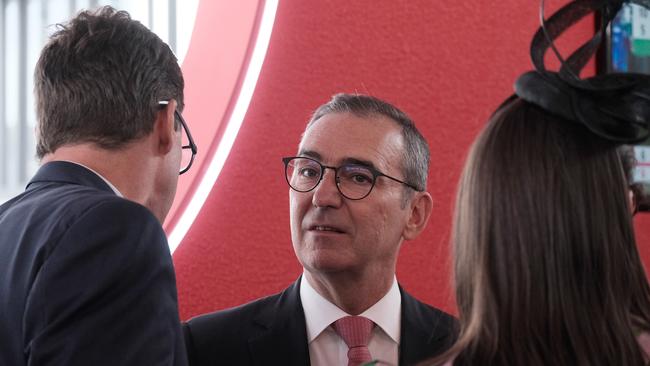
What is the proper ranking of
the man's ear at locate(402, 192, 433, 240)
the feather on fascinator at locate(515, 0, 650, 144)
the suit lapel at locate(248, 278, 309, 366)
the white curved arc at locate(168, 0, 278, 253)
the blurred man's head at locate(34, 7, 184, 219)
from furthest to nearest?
1. the white curved arc at locate(168, 0, 278, 253)
2. the man's ear at locate(402, 192, 433, 240)
3. the suit lapel at locate(248, 278, 309, 366)
4. the blurred man's head at locate(34, 7, 184, 219)
5. the feather on fascinator at locate(515, 0, 650, 144)

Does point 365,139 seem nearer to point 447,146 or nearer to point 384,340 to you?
point 384,340

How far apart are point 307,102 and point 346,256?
0.48 m

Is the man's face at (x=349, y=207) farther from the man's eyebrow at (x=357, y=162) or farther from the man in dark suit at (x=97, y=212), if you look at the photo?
the man in dark suit at (x=97, y=212)

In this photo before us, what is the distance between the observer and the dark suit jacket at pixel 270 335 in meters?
1.60

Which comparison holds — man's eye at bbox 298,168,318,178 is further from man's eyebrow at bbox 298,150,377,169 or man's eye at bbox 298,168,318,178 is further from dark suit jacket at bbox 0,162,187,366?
dark suit jacket at bbox 0,162,187,366

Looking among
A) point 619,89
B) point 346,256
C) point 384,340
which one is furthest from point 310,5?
point 619,89

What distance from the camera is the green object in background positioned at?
2.26 m

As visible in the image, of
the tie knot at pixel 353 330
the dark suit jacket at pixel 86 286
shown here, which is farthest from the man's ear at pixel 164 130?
the tie knot at pixel 353 330

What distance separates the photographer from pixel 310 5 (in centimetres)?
201

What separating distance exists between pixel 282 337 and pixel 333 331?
3.5 inches

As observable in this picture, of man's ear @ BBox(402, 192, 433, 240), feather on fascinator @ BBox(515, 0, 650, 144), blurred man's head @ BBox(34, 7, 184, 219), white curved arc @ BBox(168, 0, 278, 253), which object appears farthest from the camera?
white curved arc @ BBox(168, 0, 278, 253)

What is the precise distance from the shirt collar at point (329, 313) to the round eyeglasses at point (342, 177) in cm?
17

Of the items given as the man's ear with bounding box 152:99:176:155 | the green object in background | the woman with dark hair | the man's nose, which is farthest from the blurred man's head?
the green object in background

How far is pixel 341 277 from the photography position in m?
1.64
